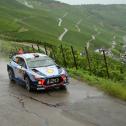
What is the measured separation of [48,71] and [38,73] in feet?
1.69

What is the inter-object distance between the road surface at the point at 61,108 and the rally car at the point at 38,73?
0.42m

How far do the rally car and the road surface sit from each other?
420 millimetres

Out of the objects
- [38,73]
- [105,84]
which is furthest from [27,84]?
[105,84]

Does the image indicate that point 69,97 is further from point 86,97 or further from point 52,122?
point 52,122

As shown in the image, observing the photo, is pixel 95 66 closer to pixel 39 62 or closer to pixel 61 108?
pixel 39 62

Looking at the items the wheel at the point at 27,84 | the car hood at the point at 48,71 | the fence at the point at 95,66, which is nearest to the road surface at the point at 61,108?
the wheel at the point at 27,84

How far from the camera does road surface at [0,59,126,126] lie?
1523cm

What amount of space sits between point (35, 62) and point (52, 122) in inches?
296

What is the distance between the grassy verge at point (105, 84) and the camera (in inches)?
749

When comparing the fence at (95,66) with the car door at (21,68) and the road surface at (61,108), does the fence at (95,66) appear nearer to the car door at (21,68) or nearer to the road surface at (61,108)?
the road surface at (61,108)

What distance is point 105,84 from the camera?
2114 cm

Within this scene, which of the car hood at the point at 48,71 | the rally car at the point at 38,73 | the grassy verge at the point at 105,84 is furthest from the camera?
the car hood at the point at 48,71

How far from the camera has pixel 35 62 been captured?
22.3 metres

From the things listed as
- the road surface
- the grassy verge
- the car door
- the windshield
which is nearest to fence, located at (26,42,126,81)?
the grassy verge
